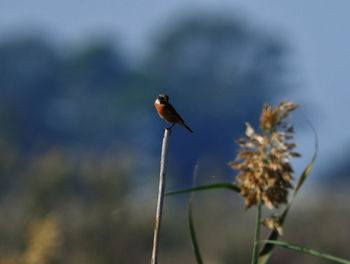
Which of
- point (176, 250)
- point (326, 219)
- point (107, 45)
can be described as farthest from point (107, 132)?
point (326, 219)

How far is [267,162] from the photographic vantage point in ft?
7.16

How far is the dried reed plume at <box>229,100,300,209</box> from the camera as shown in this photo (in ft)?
7.07

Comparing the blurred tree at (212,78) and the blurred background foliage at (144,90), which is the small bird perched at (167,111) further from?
the blurred tree at (212,78)

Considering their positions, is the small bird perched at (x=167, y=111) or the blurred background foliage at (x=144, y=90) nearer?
the small bird perched at (x=167, y=111)

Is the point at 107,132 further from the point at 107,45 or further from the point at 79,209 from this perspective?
the point at 79,209

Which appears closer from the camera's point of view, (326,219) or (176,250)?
(326,219)

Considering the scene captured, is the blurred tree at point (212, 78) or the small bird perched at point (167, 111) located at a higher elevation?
the blurred tree at point (212, 78)

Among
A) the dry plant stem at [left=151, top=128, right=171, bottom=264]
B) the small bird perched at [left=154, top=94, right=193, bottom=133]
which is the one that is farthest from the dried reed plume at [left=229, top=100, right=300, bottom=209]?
the small bird perched at [left=154, top=94, right=193, bottom=133]

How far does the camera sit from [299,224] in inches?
648

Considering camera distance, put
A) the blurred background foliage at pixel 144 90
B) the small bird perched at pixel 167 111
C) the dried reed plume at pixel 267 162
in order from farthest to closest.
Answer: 1. the blurred background foliage at pixel 144 90
2. the small bird perched at pixel 167 111
3. the dried reed plume at pixel 267 162

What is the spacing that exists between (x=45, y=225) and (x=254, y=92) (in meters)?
57.1

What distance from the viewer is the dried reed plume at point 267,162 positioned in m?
2.16

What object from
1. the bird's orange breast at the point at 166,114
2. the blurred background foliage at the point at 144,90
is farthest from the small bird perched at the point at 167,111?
the blurred background foliage at the point at 144,90

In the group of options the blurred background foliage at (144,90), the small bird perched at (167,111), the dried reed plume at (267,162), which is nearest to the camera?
the dried reed plume at (267,162)
